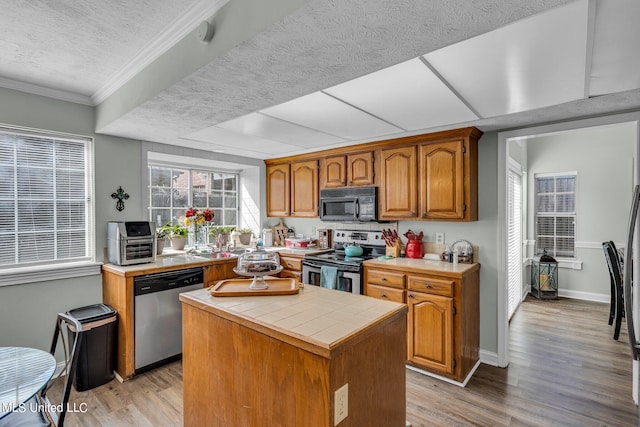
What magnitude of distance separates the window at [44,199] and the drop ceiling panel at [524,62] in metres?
3.11

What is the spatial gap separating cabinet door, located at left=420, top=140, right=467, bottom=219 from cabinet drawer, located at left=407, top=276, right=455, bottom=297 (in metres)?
0.64

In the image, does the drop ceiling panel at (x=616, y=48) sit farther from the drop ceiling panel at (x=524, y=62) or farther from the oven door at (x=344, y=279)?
the oven door at (x=344, y=279)

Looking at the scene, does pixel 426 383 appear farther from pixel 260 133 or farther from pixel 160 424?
pixel 260 133

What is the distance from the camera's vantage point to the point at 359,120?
277 centimetres

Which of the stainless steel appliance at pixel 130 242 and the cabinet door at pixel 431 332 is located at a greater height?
the stainless steel appliance at pixel 130 242

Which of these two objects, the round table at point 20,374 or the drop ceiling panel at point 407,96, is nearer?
the round table at point 20,374

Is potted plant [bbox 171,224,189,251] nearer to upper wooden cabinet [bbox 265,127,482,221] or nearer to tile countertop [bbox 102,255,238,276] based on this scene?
tile countertop [bbox 102,255,238,276]

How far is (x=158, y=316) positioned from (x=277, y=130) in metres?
2.08

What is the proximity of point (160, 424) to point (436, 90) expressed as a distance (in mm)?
2904

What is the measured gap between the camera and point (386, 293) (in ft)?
10.3

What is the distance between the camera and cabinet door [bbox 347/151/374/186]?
3691 mm

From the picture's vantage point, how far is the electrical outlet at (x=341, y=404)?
4.10 ft

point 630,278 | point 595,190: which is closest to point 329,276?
point 630,278

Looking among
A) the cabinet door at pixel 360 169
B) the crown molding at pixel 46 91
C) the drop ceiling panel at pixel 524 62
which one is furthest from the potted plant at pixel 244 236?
the drop ceiling panel at pixel 524 62
